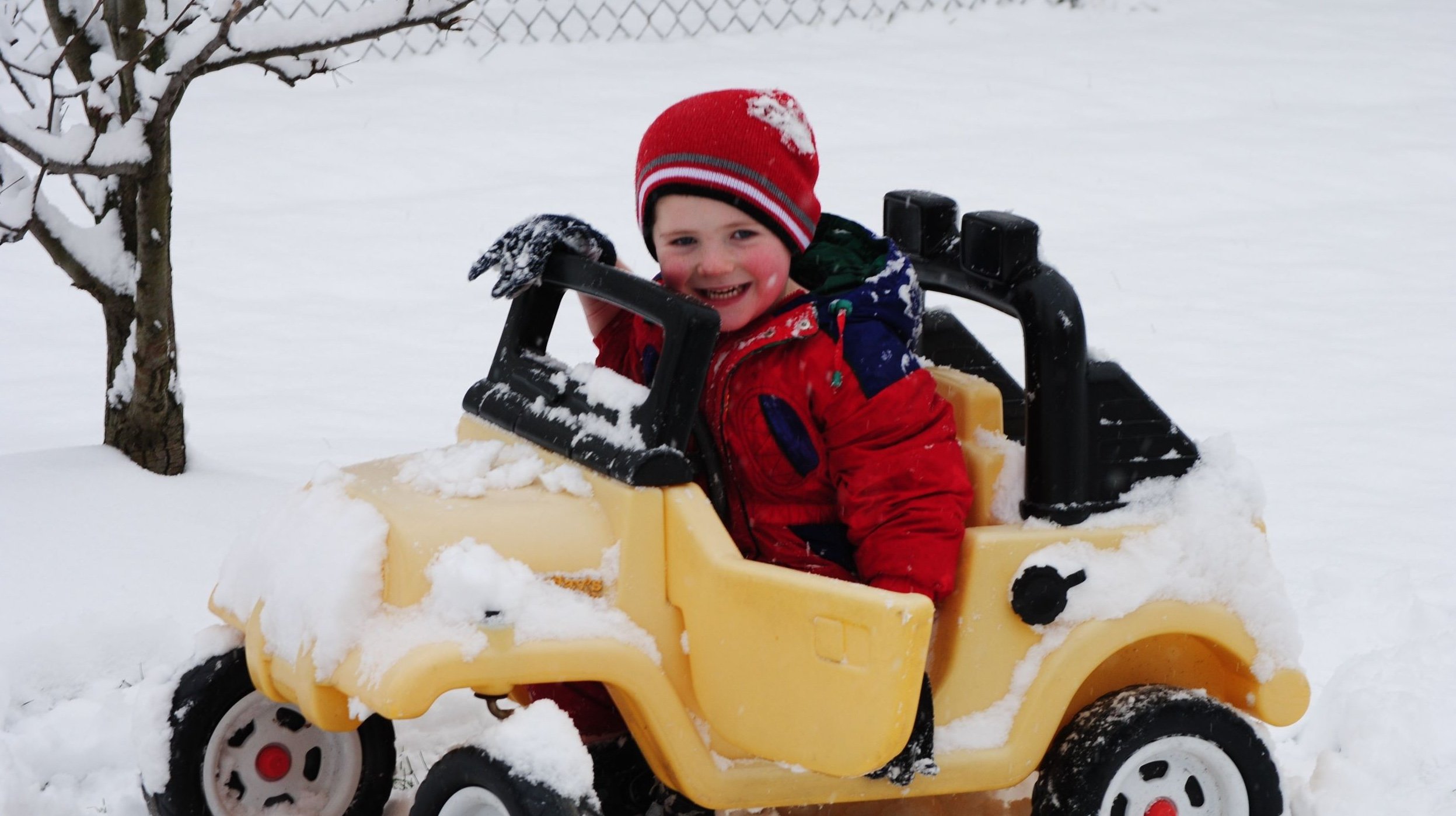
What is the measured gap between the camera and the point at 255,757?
251 cm

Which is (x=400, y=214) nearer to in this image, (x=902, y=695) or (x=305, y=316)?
(x=305, y=316)

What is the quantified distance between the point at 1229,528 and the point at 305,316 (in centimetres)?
407

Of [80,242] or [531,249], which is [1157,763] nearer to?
[531,249]

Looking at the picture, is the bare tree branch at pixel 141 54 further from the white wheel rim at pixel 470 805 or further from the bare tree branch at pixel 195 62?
the white wheel rim at pixel 470 805

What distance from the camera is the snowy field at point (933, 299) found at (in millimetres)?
3141

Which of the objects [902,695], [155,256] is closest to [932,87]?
[155,256]

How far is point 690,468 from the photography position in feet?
7.52

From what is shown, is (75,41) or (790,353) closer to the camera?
(790,353)

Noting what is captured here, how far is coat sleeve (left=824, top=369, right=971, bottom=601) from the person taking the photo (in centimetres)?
236

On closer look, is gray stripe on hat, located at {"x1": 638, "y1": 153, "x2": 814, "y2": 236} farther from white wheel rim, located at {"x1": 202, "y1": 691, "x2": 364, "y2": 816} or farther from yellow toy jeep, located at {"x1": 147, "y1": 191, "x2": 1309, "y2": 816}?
white wheel rim, located at {"x1": 202, "y1": 691, "x2": 364, "y2": 816}

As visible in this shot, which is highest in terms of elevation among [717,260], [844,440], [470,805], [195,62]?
[195,62]

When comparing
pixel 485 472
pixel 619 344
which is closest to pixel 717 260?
pixel 619 344

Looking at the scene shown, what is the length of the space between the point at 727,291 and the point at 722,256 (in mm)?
63

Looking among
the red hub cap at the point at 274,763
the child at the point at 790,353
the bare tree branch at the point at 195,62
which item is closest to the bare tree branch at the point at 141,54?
the bare tree branch at the point at 195,62
